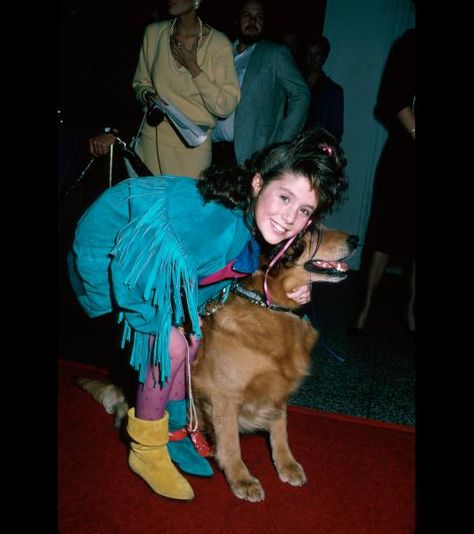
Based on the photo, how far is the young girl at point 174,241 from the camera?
1355 millimetres

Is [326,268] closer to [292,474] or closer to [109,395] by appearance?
[292,474]

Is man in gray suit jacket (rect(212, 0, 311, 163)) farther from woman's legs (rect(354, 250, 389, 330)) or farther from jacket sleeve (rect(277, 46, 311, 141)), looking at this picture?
woman's legs (rect(354, 250, 389, 330))

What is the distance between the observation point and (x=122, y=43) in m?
3.47

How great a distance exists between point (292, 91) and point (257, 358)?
1.82 metres

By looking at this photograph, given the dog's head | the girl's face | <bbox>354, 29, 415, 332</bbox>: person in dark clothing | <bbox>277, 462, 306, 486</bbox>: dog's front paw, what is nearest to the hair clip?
the girl's face

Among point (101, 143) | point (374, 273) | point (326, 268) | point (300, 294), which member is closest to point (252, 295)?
point (300, 294)

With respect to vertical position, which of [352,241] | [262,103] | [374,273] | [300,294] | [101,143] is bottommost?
[374,273]

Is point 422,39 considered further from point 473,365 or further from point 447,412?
point 447,412

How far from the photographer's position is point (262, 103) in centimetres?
264

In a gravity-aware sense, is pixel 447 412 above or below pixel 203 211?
below

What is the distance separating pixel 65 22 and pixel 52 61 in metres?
2.78

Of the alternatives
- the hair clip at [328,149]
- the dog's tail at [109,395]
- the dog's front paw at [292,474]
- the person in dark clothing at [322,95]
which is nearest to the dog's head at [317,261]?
the hair clip at [328,149]

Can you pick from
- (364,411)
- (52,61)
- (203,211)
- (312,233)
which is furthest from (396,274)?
(52,61)

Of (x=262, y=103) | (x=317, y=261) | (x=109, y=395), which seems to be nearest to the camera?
(x=317, y=261)
